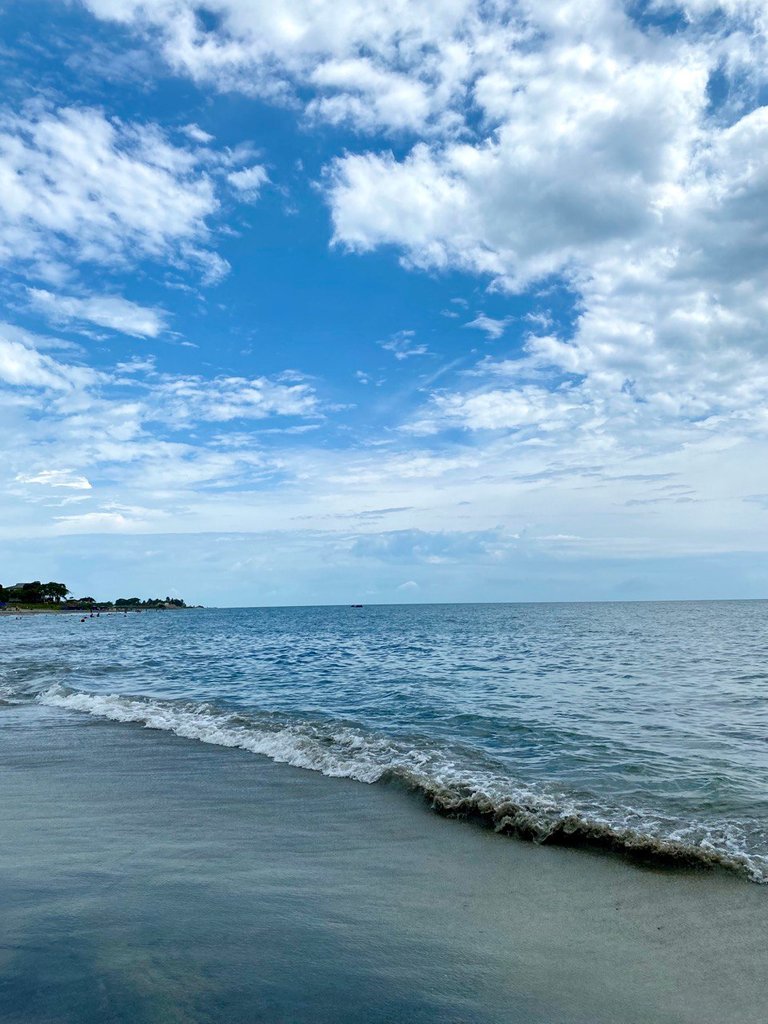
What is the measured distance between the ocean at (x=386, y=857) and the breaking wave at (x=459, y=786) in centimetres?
5

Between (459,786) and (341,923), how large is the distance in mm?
4438

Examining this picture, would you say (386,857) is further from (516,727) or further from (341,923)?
(516,727)

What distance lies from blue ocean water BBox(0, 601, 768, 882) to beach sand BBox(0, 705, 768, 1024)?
108cm

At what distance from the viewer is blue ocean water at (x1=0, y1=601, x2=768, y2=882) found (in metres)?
8.35

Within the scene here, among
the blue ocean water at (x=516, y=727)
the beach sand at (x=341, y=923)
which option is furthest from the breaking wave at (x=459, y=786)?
the beach sand at (x=341, y=923)

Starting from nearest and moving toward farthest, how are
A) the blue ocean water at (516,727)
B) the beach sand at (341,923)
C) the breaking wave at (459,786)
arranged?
1. the beach sand at (341,923)
2. the breaking wave at (459,786)
3. the blue ocean water at (516,727)

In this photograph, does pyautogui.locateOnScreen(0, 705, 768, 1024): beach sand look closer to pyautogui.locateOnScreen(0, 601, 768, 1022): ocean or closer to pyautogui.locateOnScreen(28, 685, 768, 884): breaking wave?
pyautogui.locateOnScreen(0, 601, 768, 1022): ocean

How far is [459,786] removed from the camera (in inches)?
380

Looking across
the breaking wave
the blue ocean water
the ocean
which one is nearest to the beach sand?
the ocean

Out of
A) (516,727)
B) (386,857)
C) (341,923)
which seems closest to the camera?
(341,923)

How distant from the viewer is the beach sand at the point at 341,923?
4348 mm

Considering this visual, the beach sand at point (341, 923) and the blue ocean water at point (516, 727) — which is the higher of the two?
the beach sand at point (341, 923)

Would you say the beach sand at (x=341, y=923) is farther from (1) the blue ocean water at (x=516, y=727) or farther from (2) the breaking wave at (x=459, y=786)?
(1) the blue ocean water at (x=516, y=727)

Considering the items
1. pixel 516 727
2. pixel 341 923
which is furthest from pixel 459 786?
pixel 516 727
